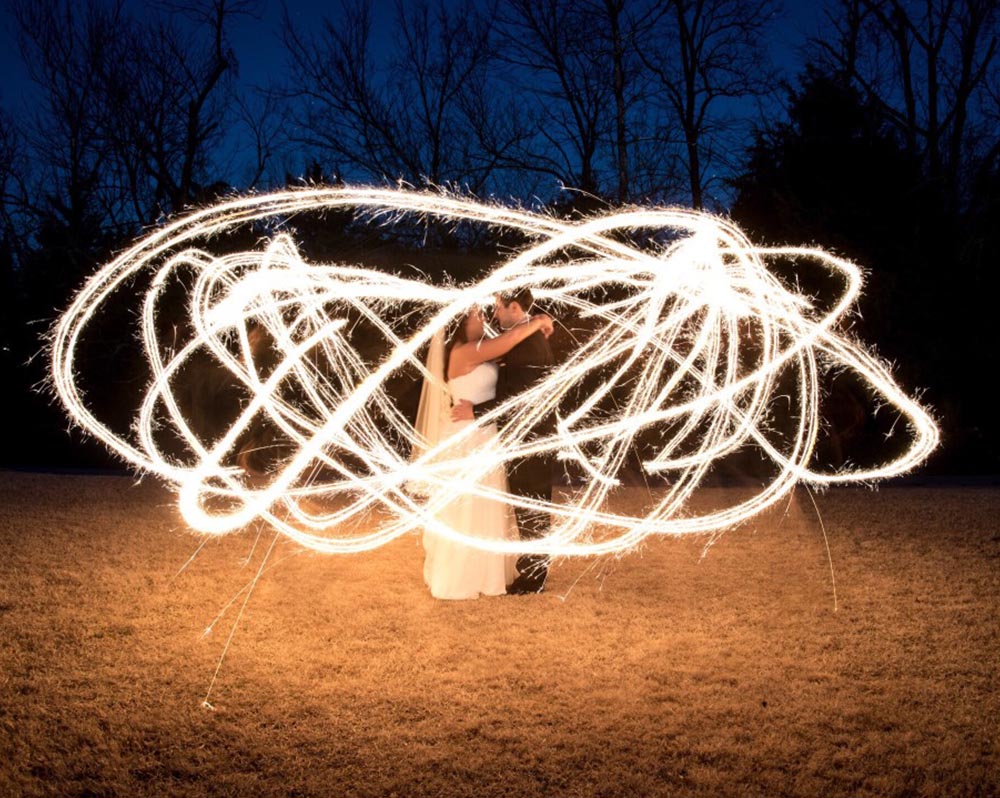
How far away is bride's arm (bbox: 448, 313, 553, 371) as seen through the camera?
5.79m

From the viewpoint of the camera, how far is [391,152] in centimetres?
2123

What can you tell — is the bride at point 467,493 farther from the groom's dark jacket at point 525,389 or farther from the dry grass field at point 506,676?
the dry grass field at point 506,676

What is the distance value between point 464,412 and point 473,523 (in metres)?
0.78

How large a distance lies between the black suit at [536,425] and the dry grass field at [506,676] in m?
0.58

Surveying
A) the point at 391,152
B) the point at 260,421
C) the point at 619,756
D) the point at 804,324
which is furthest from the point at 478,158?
the point at 619,756

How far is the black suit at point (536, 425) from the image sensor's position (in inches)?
241

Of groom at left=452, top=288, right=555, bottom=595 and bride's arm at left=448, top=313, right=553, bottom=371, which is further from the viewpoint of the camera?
groom at left=452, top=288, right=555, bottom=595

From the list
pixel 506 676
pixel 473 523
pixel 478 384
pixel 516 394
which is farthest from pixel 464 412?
pixel 506 676

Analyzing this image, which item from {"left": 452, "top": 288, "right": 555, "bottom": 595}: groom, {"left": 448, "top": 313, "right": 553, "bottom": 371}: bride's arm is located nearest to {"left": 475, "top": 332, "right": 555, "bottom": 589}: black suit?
{"left": 452, "top": 288, "right": 555, "bottom": 595}: groom

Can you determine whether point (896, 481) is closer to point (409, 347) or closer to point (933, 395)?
point (933, 395)

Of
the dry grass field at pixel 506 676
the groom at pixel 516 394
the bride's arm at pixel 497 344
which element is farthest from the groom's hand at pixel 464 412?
the dry grass field at pixel 506 676

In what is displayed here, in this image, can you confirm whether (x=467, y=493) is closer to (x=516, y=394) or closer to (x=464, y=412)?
(x=464, y=412)

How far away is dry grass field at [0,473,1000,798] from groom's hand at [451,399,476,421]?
1.28m

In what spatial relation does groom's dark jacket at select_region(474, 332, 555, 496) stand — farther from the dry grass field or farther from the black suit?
the dry grass field
